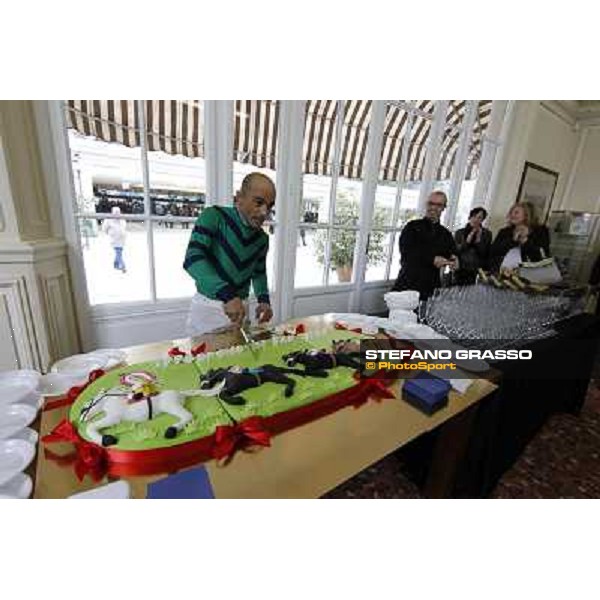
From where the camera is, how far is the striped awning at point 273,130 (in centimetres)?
188

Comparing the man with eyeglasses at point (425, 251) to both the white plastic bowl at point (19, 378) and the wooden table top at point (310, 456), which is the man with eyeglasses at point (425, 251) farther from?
the white plastic bowl at point (19, 378)

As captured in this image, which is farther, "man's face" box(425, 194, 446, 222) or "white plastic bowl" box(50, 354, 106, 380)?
"man's face" box(425, 194, 446, 222)

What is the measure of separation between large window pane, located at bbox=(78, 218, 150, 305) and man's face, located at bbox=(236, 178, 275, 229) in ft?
3.35

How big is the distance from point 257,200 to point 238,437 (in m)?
0.92

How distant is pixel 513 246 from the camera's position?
250cm

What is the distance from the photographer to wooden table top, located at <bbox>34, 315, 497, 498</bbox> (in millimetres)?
657

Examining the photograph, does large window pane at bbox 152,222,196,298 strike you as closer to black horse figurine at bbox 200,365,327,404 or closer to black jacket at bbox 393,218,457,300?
black horse figurine at bbox 200,365,327,404

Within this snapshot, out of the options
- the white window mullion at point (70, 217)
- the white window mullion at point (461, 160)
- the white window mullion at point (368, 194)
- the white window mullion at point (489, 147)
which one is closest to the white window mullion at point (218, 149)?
the white window mullion at point (70, 217)

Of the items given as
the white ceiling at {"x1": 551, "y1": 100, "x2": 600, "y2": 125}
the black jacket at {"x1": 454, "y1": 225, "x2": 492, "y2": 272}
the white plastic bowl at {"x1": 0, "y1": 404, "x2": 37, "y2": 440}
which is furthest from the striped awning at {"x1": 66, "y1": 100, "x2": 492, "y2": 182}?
the white ceiling at {"x1": 551, "y1": 100, "x2": 600, "y2": 125}

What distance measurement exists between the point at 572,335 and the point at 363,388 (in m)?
1.39

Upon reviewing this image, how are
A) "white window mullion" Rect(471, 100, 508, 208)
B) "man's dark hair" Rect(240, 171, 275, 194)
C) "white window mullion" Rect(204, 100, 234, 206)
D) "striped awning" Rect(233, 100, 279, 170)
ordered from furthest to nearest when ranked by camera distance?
"white window mullion" Rect(471, 100, 508, 208), "striped awning" Rect(233, 100, 279, 170), "white window mullion" Rect(204, 100, 234, 206), "man's dark hair" Rect(240, 171, 275, 194)

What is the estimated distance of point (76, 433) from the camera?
0.72 m

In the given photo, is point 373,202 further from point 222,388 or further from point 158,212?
point 222,388

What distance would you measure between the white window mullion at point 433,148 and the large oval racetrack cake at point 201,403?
2.77 meters
